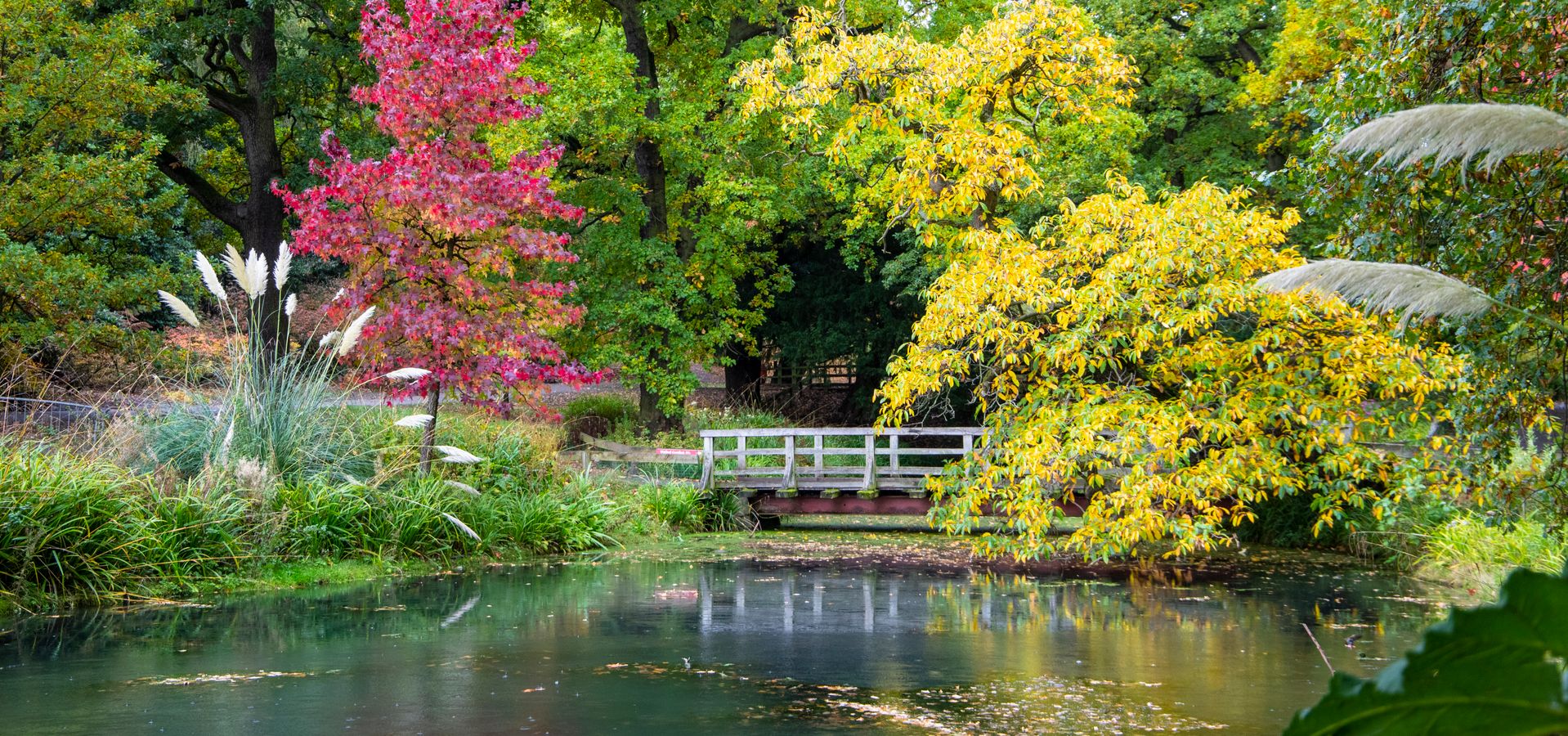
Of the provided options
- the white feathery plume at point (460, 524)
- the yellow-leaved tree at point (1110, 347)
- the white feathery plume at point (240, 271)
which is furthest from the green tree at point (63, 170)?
the yellow-leaved tree at point (1110, 347)

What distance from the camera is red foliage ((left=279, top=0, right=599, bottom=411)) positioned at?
13289mm

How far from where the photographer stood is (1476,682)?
0.70 m

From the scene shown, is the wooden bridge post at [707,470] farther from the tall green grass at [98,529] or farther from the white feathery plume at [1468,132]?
the white feathery plume at [1468,132]

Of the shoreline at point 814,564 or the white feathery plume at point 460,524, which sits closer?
the shoreline at point 814,564

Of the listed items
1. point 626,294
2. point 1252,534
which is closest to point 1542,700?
point 1252,534

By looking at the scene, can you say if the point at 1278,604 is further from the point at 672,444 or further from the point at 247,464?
the point at 672,444

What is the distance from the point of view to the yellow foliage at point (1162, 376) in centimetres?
1216

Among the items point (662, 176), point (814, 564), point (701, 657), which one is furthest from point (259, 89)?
point (701, 657)

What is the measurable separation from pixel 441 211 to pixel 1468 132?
393 inches

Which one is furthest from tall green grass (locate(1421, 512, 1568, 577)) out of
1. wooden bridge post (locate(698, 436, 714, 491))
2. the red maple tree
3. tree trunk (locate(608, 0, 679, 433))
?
tree trunk (locate(608, 0, 679, 433))

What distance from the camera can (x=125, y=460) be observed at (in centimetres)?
1179

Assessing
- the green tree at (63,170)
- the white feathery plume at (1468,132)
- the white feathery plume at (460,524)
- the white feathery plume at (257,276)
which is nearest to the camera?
the white feathery plume at (1468,132)

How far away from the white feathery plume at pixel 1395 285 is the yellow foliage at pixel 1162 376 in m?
5.93

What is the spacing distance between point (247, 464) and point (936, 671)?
6562 millimetres
